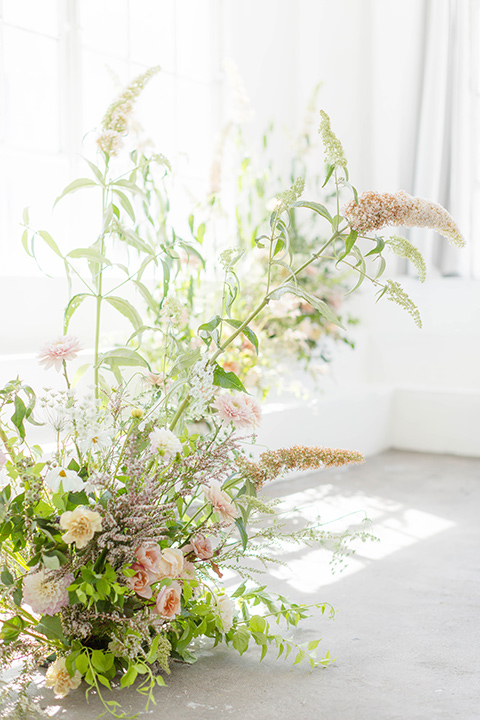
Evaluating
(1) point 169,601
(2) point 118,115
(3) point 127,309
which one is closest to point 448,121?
(2) point 118,115

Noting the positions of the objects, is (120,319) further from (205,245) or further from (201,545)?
(201,545)

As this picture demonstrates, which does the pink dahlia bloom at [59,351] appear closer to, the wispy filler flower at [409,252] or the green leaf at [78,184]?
the green leaf at [78,184]

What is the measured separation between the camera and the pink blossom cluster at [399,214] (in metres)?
1.47

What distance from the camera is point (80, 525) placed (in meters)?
1.42

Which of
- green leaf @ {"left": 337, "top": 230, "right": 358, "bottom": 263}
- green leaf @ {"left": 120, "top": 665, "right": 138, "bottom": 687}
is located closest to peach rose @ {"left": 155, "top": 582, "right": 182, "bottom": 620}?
green leaf @ {"left": 120, "top": 665, "right": 138, "bottom": 687}

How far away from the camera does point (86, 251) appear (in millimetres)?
1792

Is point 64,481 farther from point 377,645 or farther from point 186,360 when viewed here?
point 377,645

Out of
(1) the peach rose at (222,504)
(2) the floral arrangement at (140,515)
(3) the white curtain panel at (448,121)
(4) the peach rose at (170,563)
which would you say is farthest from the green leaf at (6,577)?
(3) the white curtain panel at (448,121)

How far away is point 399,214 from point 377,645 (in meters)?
0.95

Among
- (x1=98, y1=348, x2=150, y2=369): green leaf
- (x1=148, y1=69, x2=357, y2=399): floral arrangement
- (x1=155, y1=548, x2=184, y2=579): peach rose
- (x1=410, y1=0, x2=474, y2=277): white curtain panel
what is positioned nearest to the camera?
(x1=155, y1=548, x2=184, y2=579): peach rose

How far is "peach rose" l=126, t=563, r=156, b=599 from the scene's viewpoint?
148 cm

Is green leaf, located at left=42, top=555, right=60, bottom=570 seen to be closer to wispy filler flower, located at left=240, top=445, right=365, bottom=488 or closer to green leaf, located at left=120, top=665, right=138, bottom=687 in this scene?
green leaf, located at left=120, top=665, right=138, bottom=687

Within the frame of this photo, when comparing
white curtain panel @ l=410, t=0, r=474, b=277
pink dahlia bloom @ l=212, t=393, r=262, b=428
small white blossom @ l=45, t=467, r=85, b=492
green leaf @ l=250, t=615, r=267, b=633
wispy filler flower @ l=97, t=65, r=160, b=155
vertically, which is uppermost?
white curtain panel @ l=410, t=0, r=474, b=277

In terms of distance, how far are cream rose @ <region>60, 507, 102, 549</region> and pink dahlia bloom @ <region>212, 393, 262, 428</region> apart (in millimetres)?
347
